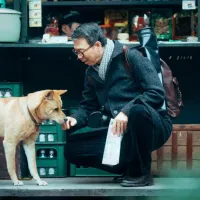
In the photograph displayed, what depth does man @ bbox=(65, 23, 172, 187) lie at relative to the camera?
4410 millimetres

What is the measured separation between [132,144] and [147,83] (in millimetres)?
474

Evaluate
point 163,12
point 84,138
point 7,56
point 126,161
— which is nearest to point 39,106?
point 84,138

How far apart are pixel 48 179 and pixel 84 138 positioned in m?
0.90

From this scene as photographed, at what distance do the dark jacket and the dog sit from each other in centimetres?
24

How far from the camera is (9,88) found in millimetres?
5598

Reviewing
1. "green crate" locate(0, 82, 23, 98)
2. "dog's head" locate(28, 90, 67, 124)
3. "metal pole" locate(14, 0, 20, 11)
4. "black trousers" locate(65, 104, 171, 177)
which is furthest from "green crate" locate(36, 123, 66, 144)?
"metal pole" locate(14, 0, 20, 11)

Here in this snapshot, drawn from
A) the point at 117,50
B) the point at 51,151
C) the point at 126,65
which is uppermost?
the point at 117,50

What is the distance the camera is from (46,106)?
465 cm

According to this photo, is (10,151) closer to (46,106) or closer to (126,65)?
(46,106)

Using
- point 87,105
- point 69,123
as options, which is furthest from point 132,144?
point 87,105

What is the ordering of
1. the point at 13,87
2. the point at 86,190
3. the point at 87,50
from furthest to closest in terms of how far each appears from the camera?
the point at 13,87 → the point at 86,190 → the point at 87,50

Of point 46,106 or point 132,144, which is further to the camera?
point 46,106

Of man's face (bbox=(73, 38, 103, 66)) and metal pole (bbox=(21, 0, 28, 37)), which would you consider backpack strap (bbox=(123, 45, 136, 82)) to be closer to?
man's face (bbox=(73, 38, 103, 66))

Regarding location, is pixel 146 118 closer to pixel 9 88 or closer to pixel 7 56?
pixel 9 88
